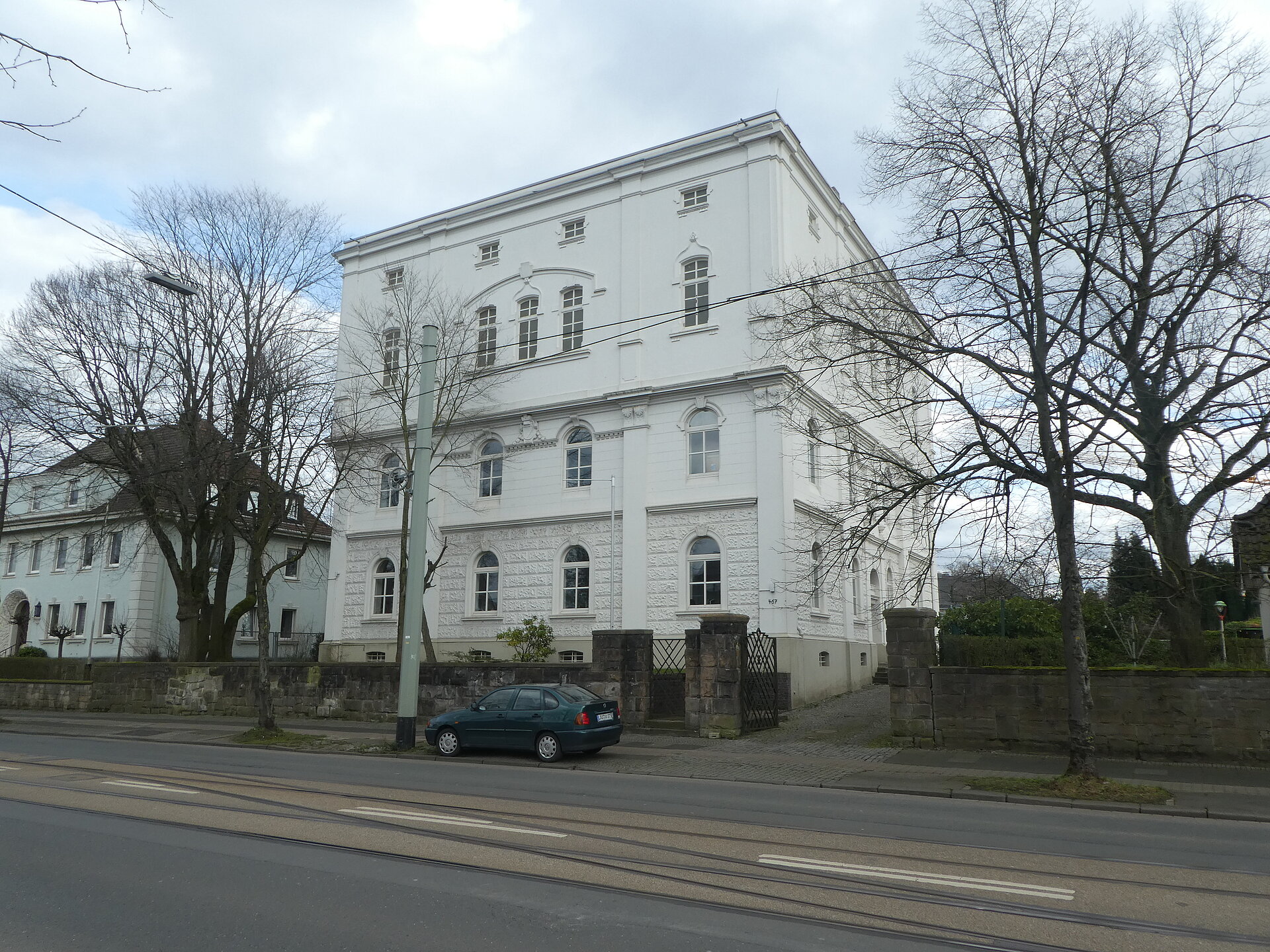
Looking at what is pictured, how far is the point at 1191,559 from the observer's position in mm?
15422

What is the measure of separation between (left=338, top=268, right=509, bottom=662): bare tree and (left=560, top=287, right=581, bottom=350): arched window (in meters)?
2.31

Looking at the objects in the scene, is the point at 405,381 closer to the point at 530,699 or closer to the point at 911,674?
the point at 530,699

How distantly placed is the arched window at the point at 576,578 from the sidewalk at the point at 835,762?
728 cm

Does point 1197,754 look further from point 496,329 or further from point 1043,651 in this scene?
point 496,329

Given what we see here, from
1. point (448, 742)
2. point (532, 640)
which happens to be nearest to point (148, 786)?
point (448, 742)

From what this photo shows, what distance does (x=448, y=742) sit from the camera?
1681 cm

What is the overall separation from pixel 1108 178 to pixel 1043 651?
12.6 metres

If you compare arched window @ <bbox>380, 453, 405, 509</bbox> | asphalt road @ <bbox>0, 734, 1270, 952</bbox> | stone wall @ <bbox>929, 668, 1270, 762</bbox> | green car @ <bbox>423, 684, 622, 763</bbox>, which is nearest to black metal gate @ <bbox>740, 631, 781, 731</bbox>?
green car @ <bbox>423, 684, 622, 763</bbox>

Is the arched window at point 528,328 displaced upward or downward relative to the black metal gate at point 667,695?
upward

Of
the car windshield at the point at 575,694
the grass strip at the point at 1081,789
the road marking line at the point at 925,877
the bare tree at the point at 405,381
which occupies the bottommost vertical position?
the grass strip at the point at 1081,789

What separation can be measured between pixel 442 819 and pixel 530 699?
24.4 ft

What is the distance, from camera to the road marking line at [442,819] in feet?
27.9

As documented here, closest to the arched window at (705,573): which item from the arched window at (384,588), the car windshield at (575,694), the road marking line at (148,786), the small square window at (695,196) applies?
the car windshield at (575,694)

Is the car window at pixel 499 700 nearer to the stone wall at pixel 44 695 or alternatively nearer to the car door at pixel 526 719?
the car door at pixel 526 719
